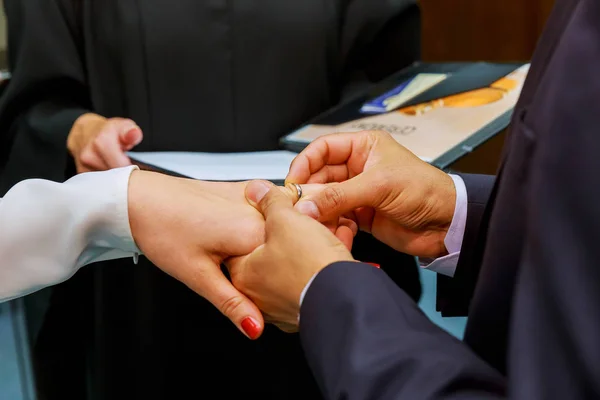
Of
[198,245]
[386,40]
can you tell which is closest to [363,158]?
[198,245]

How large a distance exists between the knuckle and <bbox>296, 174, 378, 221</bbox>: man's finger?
0.12 m

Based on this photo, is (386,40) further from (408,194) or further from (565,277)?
(565,277)

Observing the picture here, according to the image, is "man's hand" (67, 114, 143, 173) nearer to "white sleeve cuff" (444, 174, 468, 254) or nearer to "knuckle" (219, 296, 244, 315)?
"knuckle" (219, 296, 244, 315)

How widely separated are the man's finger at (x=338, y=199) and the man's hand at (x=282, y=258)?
1.0 inches

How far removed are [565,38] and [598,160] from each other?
3.9 inches

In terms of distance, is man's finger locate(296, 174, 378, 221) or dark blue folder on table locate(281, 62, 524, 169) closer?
man's finger locate(296, 174, 378, 221)

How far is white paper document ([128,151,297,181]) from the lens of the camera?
0.81m

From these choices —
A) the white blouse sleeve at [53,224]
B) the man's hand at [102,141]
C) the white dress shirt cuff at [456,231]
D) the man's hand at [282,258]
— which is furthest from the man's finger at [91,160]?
the white dress shirt cuff at [456,231]

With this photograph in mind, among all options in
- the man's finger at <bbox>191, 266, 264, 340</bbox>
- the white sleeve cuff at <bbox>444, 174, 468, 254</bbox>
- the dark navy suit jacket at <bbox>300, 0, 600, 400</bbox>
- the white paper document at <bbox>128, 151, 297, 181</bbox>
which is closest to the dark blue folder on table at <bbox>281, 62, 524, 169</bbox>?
the white paper document at <bbox>128, 151, 297, 181</bbox>

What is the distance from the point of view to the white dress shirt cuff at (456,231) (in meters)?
0.81

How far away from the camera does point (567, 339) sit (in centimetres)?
38

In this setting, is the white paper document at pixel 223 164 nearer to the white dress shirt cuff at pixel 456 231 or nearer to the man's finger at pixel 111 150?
the man's finger at pixel 111 150

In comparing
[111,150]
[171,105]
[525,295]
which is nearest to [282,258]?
[525,295]

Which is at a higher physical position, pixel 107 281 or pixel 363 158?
pixel 363 158
